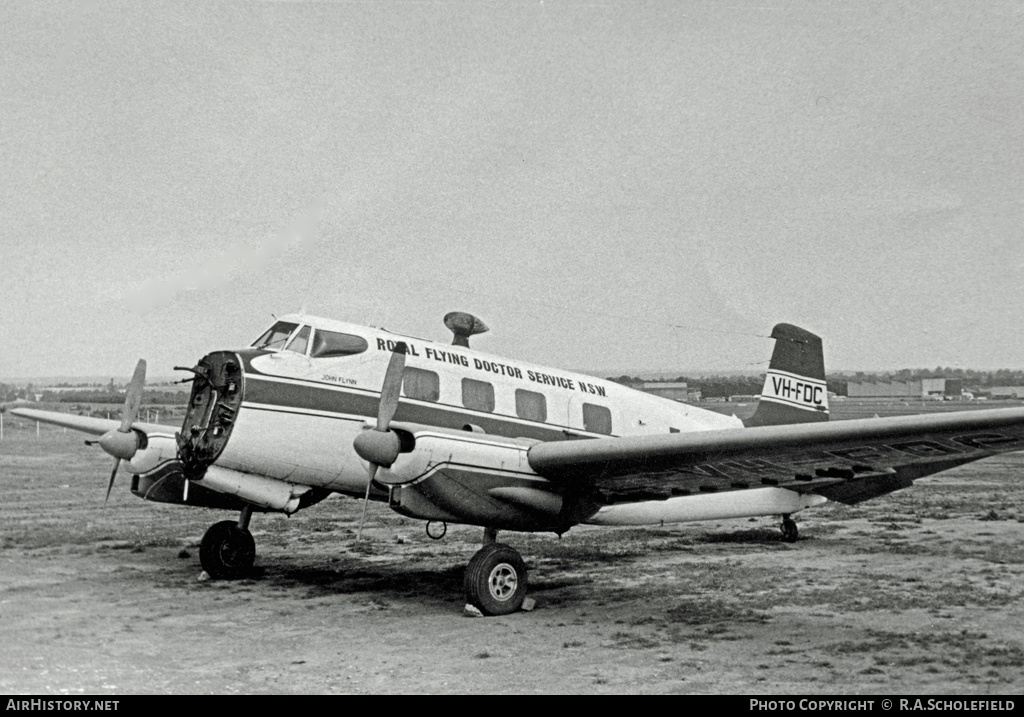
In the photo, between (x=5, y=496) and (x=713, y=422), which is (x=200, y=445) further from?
(x=5, y=496)

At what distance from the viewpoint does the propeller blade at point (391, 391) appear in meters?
9.78

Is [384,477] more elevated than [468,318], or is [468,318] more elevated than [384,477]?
[468,318]

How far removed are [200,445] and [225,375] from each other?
84 centimetres

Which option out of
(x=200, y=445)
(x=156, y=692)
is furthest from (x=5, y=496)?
(x=156, y=692)

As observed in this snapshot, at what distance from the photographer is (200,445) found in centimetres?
1066

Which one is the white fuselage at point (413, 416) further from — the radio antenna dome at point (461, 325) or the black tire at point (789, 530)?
the black tire at point (789, 530)

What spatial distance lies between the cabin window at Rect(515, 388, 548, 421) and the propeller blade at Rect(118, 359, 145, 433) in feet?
17.1

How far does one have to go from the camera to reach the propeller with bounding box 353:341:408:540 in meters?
9.53

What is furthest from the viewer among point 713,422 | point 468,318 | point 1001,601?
point 713,422

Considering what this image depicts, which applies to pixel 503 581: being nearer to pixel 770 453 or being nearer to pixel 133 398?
pixel 770 453

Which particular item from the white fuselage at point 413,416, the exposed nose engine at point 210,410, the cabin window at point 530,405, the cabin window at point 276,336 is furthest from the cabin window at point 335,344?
the cabin window at point 530,405

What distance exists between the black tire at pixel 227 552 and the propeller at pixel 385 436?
3140mm

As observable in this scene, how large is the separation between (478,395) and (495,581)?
250 cm

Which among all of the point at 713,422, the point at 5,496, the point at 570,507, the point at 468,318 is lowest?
the point at 5,496
